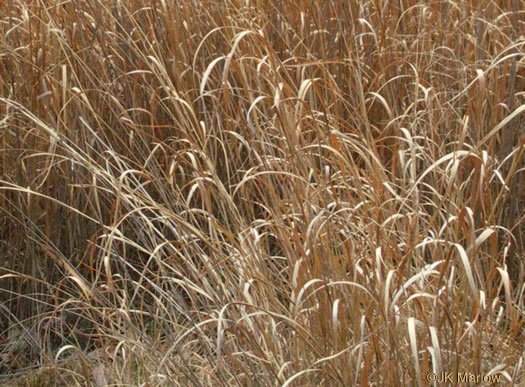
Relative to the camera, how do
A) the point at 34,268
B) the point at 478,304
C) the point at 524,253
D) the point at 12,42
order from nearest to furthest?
the point at 478,304 → the point at 524,253 → the point at 34,268 → the point at 12,42

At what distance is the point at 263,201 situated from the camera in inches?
89.3

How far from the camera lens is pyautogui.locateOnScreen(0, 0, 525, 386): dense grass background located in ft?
5.16

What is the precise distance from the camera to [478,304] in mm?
1371

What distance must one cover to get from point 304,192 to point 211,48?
1.16 meters

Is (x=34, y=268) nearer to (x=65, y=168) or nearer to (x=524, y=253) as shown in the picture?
(x=65, y=168)

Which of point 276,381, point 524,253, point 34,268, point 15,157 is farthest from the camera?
point 15,157

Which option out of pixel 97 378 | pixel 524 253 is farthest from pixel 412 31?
pixel 97 378

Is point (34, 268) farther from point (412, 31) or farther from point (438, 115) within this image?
point (412, 31)

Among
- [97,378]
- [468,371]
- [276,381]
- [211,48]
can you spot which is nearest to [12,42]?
[211,48]

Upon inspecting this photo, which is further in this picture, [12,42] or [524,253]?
[12,42]

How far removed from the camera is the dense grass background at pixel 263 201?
1573 millimetres

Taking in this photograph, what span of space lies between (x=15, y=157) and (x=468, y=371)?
4.94 feet

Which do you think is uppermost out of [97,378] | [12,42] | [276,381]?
[12,42]

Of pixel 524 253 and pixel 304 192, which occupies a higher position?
pixel 304 192
